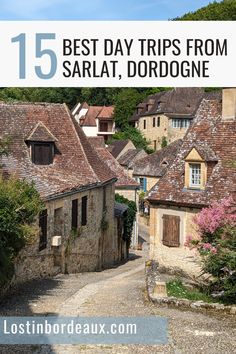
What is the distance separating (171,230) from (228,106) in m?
5.40

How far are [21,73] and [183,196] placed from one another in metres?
11.3

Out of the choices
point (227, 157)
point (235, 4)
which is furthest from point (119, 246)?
point (235, 4)

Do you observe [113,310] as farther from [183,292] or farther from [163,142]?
[163,142]

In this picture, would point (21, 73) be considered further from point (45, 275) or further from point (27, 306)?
point (45, 275)

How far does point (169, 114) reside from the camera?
6650cm

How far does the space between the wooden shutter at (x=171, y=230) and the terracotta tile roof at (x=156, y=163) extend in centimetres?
2631

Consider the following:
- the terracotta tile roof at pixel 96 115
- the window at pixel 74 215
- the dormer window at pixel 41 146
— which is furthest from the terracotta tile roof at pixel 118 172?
the terracotta tile roof at pixel 96 115

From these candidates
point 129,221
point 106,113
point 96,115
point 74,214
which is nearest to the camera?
point 74,214

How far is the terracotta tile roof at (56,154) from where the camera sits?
21.1 metres

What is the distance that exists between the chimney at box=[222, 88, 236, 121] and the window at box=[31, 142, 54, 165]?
7.65 m

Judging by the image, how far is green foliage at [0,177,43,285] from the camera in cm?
1450

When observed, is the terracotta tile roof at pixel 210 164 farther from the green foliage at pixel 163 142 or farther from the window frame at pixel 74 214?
the green foliage at pixel 163 142

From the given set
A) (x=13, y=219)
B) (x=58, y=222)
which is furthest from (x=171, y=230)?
(x=13, y=219)

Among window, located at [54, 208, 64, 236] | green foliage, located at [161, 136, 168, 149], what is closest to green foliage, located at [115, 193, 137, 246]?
window, located at [54, 208, 64, 236]
